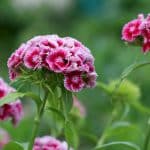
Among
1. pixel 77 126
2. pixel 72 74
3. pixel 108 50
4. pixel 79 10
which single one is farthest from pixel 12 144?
pixel 79 10

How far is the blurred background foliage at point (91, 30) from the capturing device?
3.65 metres

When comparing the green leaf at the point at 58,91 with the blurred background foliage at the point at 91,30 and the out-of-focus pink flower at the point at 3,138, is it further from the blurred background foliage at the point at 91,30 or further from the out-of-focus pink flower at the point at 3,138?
the blurred background foliage at the point at 91,30

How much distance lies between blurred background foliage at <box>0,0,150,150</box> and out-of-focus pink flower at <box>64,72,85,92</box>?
136cm

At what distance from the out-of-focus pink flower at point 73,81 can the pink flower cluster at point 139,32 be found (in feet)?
0.58

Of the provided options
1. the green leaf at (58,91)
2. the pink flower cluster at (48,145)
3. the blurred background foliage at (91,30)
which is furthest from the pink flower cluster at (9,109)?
the blurred background foliage at (91,30)

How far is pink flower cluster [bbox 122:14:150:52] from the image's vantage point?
1.47m

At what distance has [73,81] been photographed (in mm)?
1360

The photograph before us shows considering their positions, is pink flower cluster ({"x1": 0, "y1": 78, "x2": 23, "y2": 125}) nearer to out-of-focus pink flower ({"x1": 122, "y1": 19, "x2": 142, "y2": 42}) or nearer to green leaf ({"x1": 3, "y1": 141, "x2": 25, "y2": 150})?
green leaf ({"x1": 3, "y1": 141, "x2": 25, "y2": 150})

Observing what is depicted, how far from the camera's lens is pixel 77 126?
1.90m

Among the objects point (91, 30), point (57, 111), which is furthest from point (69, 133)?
point (91, 30)

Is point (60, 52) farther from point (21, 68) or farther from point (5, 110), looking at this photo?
point (5, 110)

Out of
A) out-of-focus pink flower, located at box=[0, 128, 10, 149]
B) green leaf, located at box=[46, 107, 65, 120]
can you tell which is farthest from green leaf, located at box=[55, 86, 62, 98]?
out-of-focus pink flower, located at box=[0, 128, 10, 149]

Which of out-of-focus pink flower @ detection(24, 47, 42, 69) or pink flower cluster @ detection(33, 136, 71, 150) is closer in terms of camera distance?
out-of-focus pink flower @ detection(24, 47, 42, 69)

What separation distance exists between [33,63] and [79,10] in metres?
4.39
